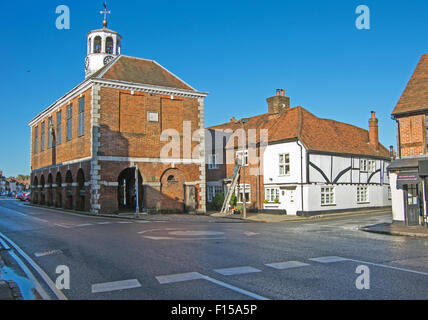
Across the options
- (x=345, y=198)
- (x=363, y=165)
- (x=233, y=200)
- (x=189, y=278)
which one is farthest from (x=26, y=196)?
(x=189, y=278)

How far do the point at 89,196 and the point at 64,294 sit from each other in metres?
24.0

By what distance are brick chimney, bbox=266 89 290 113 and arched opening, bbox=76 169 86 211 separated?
1830cm

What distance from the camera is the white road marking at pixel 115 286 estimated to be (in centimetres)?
704

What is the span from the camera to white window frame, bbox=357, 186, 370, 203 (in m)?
34.9

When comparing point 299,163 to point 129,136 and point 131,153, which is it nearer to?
point 131,153

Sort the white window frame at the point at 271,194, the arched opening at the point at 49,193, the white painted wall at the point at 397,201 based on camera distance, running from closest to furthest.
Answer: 1. the white painted wall at the point at 397,201
2. the white window frame at the point at 271,194
3. the arched opening at the point at 49,193

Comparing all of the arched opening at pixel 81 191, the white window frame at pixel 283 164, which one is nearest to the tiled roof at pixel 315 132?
the white window frame at pixel 283 164

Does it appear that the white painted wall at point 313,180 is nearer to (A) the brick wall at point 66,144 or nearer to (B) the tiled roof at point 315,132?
(B) the tiled roof at point 315,132

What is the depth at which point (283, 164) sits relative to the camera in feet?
103

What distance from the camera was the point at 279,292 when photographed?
6.79 m

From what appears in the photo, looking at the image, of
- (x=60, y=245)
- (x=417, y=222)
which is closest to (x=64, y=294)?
(x=60, y=245)

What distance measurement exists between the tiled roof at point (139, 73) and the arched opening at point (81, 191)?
8.40 metres

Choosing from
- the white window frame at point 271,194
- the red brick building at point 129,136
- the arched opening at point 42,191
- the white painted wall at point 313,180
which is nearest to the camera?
the red brick building at point 129,136

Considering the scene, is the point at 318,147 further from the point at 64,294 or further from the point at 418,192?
the point at 64,294
